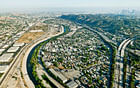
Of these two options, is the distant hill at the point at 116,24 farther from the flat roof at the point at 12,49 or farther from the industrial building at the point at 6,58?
the industrial building at the point at 6,58

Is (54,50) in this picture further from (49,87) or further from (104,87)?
(104,87)

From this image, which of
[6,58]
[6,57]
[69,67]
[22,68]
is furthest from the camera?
[6,57]

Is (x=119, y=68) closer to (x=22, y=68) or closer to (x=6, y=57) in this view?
(x=22, y=68)

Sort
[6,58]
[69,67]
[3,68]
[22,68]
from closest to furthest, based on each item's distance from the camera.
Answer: [3,68] < [22,68] < [69,67] < [6,58]

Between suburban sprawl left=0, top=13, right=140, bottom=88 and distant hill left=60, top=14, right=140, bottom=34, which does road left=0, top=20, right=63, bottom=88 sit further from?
distant hill left=60, top=14, right=140, bottom=34

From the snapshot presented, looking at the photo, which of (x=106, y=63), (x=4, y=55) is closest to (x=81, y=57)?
(x=106, y=63)

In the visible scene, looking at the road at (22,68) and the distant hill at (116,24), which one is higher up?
the distant hill at (116,24)

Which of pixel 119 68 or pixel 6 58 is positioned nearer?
pixel 119 68

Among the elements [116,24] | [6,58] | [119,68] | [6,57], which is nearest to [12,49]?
[6,57]

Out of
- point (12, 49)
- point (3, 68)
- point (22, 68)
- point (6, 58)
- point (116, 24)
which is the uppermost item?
point (116, 24)

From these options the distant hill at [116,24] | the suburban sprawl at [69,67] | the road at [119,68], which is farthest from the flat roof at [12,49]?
the distant hill at [116,24]

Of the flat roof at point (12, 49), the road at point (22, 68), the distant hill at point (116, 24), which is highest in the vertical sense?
the distant hill at point (116, 24)
